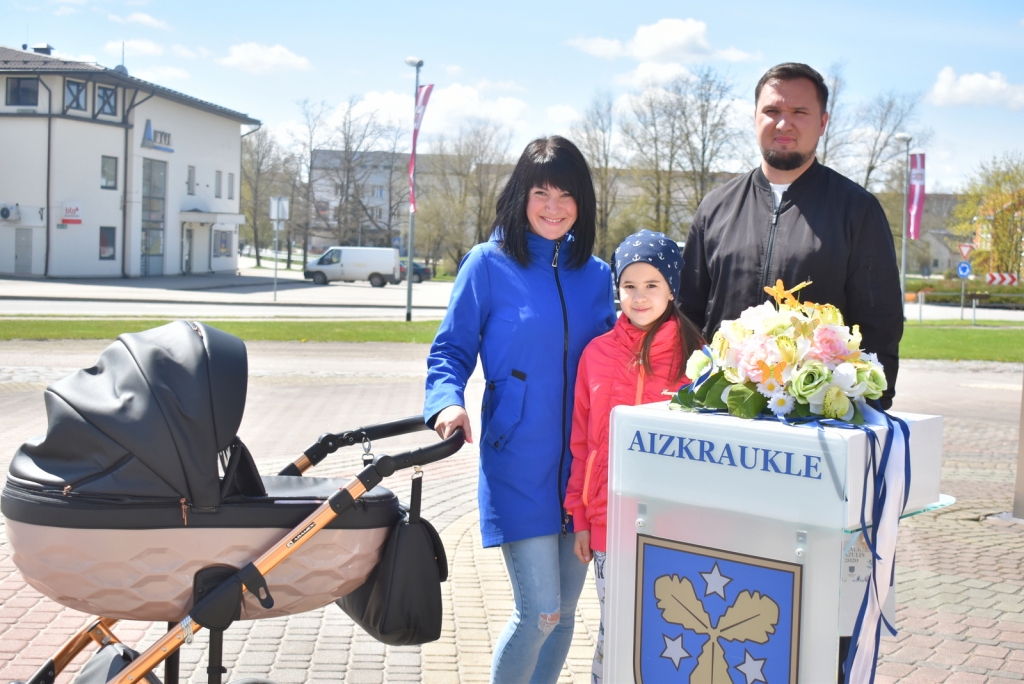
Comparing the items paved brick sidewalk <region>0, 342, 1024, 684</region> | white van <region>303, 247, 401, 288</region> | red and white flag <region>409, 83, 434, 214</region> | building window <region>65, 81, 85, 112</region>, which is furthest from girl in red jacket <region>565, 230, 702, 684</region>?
white van <region>303, 247, 401, 288</region>

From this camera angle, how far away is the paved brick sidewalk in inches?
160

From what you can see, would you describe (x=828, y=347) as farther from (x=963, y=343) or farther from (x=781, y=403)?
(x=963, y=343)

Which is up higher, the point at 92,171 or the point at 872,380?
the point at 92,171

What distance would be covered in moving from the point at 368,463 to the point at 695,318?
130 cm

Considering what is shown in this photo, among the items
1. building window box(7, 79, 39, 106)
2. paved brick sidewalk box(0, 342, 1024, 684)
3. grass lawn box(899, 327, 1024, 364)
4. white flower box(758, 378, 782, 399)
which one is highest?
building window box(7, 79, 39, 106)

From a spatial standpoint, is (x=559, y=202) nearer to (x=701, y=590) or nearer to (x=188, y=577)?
(x=701, y=590)

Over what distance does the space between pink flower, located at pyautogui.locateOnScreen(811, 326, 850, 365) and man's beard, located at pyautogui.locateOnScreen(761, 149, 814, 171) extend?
1055 mm

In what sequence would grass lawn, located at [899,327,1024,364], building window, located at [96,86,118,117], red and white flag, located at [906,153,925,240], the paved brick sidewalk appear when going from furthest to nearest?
building window, located at [96,86,118,117], red and white flag, located at [906,153,925,240], grass lawn, located at [899,327,1024,364], the paved brick sidewalk

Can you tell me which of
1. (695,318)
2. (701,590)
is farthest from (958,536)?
(701,590)

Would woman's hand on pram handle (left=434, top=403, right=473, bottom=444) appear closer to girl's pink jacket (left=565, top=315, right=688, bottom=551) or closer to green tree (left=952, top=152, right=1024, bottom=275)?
girl's pink jacket (left=565, top=315, right=688, bottom=551)

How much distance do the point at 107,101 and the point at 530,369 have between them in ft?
135

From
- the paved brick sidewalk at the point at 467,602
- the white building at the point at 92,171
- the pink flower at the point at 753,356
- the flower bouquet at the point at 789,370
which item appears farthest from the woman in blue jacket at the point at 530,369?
the white building at the point at 92,171

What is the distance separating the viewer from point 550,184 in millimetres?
3102

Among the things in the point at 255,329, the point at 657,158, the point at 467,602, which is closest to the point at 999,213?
the point at 657,158
